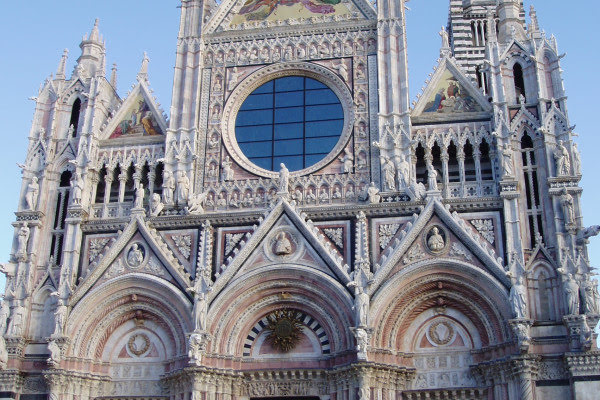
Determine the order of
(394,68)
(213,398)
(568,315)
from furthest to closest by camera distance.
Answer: (394,68), (213,398), (568,315)

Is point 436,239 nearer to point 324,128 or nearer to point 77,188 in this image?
point 324,128

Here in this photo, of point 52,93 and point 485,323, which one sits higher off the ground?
point 52,93

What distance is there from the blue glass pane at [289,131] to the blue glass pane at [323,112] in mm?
381

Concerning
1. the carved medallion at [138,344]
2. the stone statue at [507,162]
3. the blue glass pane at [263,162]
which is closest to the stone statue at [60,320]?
the carved medallion at [138,344]

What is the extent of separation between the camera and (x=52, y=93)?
24031 millimetres

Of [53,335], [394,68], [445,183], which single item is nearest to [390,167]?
[445,183]

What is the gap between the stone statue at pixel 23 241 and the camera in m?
21.5

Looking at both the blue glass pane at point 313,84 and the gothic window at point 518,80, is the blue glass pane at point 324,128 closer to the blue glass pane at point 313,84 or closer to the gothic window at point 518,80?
the blue glass pane at point 313,84

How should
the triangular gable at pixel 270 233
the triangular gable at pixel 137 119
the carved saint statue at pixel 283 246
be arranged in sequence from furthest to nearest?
the triangular gable at pixel 137 119 < the carved saint statue at pixel 283 246 < the triangular gable at pixel 270 233

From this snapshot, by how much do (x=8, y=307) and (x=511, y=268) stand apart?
12721mm

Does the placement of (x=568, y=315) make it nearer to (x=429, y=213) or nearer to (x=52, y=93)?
(x=429, y=213)

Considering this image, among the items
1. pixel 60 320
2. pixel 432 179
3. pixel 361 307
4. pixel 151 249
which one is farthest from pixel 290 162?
pixel 60 320

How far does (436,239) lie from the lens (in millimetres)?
19875

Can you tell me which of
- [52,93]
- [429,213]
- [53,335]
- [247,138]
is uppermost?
[52,93]
